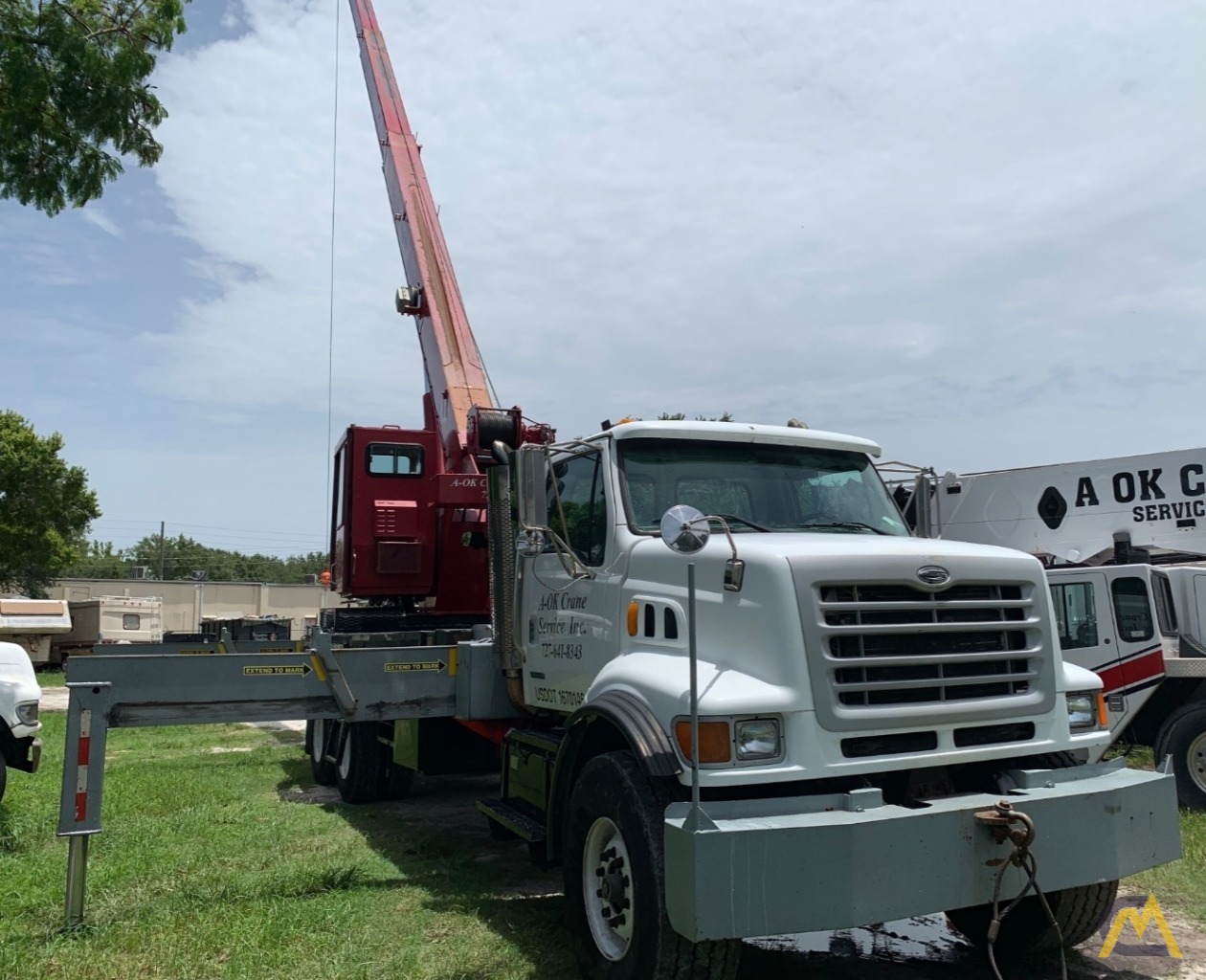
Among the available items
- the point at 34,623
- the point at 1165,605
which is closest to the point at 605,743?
the point at 1165,605

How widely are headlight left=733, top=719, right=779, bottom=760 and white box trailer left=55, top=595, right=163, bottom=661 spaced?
87.6ft

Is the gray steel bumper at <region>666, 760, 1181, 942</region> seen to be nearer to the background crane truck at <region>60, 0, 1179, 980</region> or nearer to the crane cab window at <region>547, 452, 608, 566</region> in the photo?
the background crane truck at <region>60, 0, 1179, 980</region>

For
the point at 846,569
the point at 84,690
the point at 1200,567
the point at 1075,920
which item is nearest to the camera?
the point at 846,569

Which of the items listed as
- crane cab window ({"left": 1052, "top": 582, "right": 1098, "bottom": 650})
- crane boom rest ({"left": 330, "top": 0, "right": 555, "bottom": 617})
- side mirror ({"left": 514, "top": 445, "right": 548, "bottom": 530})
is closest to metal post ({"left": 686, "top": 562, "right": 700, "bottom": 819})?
side mirror ({"left": 514, "top": 445, "right": 548, "bottom": 530})

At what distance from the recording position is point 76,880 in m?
5.54

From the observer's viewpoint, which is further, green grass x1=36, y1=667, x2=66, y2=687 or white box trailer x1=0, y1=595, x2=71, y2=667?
white box trailer x1=0, y1=595, x2=71, y2=667

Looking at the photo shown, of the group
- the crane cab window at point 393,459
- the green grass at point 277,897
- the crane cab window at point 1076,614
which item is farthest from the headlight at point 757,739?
the crane cab window at point 1076,614

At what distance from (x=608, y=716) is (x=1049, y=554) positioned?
334 inches

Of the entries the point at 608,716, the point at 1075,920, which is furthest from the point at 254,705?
the point at 1075,920

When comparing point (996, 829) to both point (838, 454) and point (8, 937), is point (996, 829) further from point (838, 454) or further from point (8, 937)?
point (8, 937)

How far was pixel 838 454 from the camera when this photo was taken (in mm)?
6219

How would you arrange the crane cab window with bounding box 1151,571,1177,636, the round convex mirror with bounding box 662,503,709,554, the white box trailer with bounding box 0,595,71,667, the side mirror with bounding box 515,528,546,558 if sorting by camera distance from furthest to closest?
the white box trailer with bounding box 0,595,71,667, the crane cab window with bounding box 1151,571,1177,636, the side mirror with bounding box 515,528,546,558, the round convex mirror with bounding box 662,503,709,554

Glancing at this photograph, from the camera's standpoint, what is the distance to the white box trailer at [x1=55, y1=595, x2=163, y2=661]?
27609mm

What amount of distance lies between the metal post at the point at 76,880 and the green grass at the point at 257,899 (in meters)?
0.10
